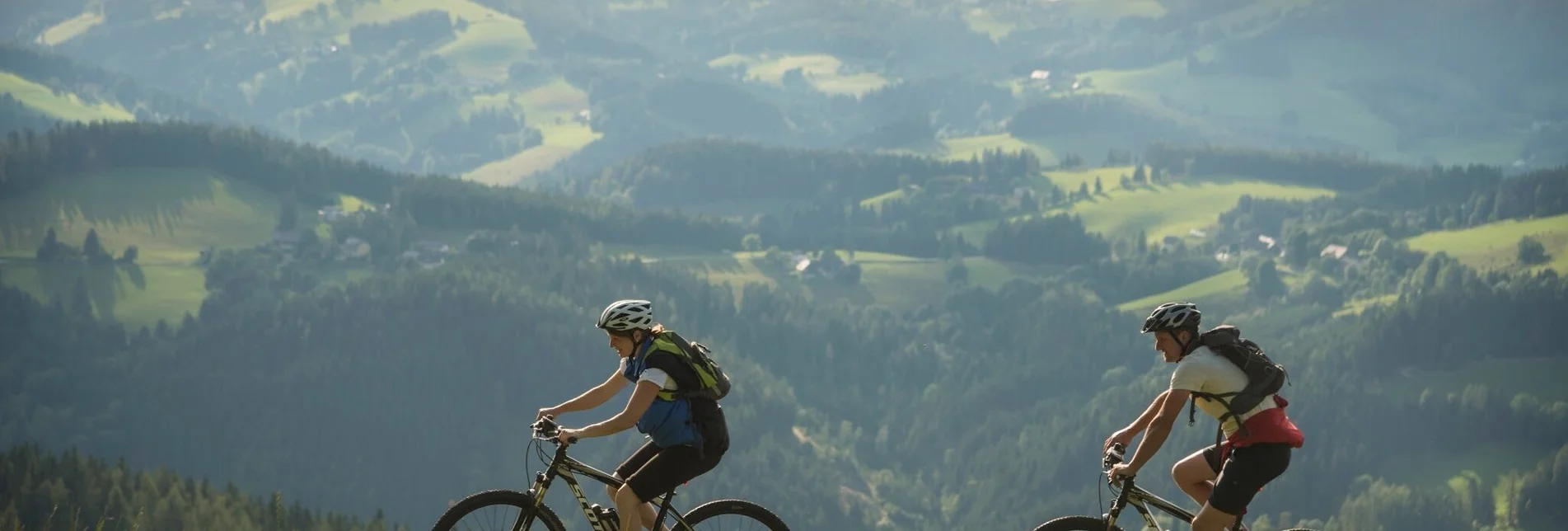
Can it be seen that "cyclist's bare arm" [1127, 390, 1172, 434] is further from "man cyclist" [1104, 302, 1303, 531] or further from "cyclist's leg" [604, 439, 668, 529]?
"cyclist's leg" [604, 439, 668, 529]

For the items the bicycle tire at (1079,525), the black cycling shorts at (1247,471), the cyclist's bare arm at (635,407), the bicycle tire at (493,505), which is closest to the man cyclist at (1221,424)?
the black cycling shorts at (1247,471)

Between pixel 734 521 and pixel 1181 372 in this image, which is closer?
pixel 1181 372

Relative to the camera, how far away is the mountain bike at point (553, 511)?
17.5 metres

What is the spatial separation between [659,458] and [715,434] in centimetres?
64

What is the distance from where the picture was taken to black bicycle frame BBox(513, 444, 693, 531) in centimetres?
1747

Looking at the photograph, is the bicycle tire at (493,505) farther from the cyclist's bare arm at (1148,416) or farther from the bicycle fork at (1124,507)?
the cyclist's bare arm at (1148,416)

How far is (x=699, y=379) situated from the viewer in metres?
17.0

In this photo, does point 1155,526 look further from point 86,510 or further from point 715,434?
point 86,510

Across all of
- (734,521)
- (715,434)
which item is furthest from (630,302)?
(734,521)

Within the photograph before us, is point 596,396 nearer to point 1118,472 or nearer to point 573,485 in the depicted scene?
point 573,485

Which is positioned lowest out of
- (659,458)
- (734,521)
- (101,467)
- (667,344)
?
(101,467)

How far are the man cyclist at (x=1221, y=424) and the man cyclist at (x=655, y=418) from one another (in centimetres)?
425

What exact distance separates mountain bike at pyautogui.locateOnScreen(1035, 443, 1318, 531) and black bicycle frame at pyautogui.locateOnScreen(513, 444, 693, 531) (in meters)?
3.98

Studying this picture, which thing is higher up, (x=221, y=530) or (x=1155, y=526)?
(x=1155, y=526)
